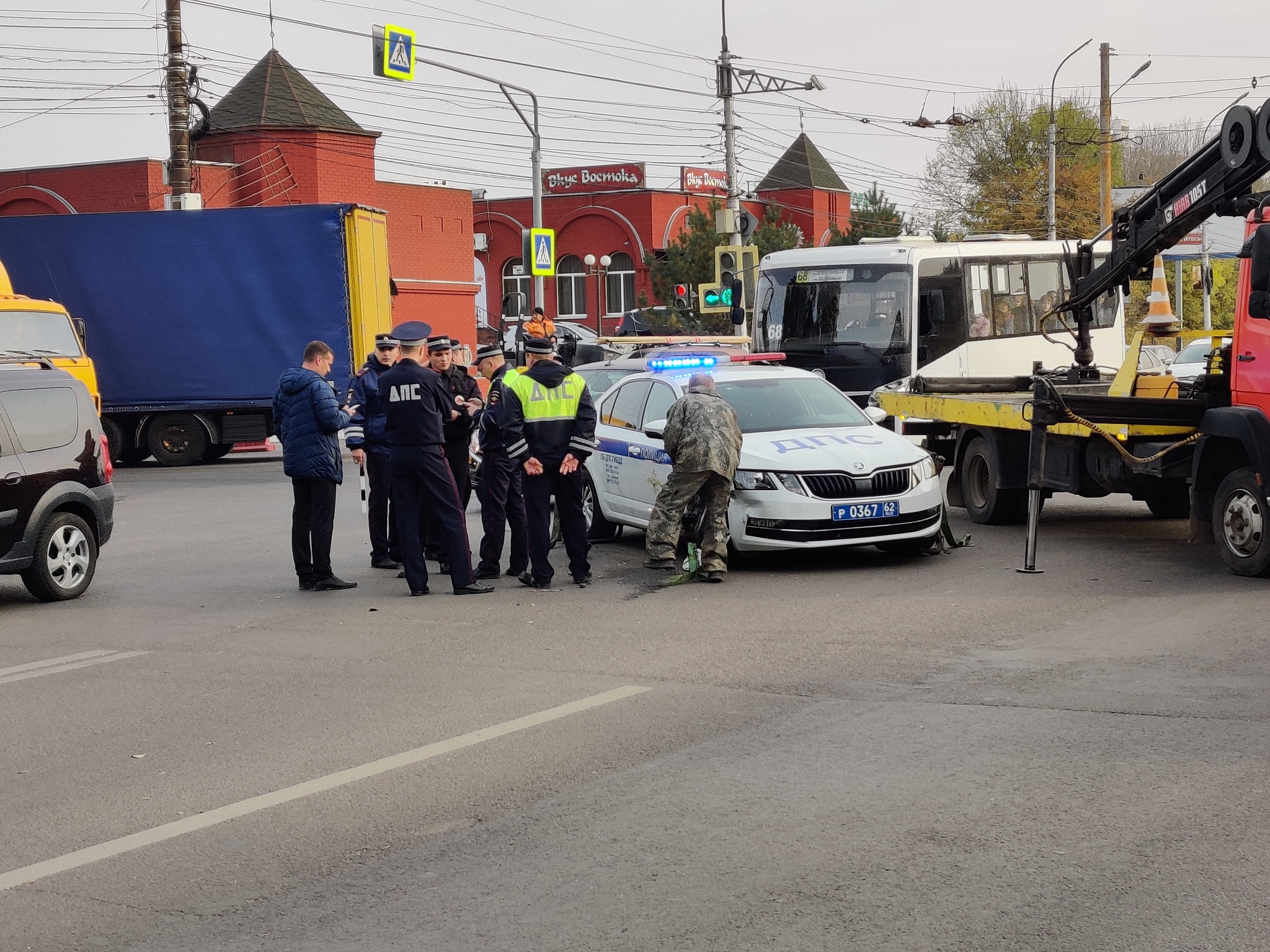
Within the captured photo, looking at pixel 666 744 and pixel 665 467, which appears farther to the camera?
pixel 665 467

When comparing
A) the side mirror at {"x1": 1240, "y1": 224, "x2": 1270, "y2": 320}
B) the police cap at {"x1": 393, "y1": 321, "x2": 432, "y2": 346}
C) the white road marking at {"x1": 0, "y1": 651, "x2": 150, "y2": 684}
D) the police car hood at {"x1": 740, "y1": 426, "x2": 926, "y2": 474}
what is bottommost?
the white road marking at {"x1": 0, "y1": 651, "x2": 150, "y2": 684}

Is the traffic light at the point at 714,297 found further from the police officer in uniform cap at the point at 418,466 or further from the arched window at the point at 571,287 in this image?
the arched window at the point at 571,287

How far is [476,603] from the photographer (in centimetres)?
1097

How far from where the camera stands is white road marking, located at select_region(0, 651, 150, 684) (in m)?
8.74

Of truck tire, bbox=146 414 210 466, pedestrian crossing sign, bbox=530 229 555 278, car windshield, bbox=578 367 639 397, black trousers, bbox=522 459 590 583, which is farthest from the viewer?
pedestrian crossing sign, bbox=530 229 555 278

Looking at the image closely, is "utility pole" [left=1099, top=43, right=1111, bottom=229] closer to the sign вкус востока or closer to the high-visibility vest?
the sign вкус востока

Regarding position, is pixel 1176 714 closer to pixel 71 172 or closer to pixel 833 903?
pixel 833 903

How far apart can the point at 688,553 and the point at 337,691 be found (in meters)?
4.23

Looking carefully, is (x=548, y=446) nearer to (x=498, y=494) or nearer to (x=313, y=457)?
(x=498, y=494)

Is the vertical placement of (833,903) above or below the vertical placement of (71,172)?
below

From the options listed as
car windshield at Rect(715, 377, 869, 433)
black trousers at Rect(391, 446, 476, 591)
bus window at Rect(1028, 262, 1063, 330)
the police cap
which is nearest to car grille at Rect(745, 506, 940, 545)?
car windshield at Rect(715, 377, 869, 433)

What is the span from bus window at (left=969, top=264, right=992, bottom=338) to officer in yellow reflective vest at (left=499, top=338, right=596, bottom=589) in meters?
12.9

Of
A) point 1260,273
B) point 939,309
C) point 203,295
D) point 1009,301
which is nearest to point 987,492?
point 1260,273

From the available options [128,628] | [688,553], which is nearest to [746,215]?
[688,553]
